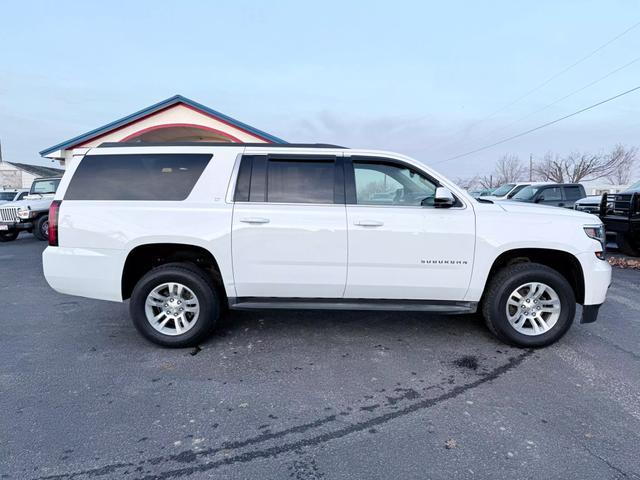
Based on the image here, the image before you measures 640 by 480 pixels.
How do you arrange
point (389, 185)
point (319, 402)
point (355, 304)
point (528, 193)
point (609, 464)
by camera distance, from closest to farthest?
point (609, 464) < point (319, 402) < point (355, 304) < point (389, 185) < point (528, 193)

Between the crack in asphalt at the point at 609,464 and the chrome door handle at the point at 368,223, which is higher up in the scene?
the chrome door handle at the point at 368,223

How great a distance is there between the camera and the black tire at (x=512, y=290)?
3.69 meters

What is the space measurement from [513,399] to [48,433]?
3.35 meters

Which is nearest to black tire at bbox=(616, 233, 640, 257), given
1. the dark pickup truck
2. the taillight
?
the dark pickup truck

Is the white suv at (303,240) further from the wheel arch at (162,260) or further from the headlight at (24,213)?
the headlight at (24,213)

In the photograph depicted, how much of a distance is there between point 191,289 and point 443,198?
261cm

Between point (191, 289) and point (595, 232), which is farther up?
point (595, 232)

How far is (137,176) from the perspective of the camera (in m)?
3.79

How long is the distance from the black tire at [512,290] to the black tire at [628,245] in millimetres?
6226

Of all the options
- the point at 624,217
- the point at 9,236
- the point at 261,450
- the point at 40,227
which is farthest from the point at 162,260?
the point at 9,236

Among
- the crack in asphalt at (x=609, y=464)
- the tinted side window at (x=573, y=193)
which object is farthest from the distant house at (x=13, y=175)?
the crack in asphalt at (x=609, y=464)

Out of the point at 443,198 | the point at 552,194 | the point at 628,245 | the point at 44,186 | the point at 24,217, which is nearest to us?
the point at 443,198

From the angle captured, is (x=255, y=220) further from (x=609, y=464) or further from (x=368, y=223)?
(x=609, y=464)

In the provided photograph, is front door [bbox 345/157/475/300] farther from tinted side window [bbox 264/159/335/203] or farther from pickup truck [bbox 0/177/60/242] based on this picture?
pickup truck [bbox 0/177/60/242]
